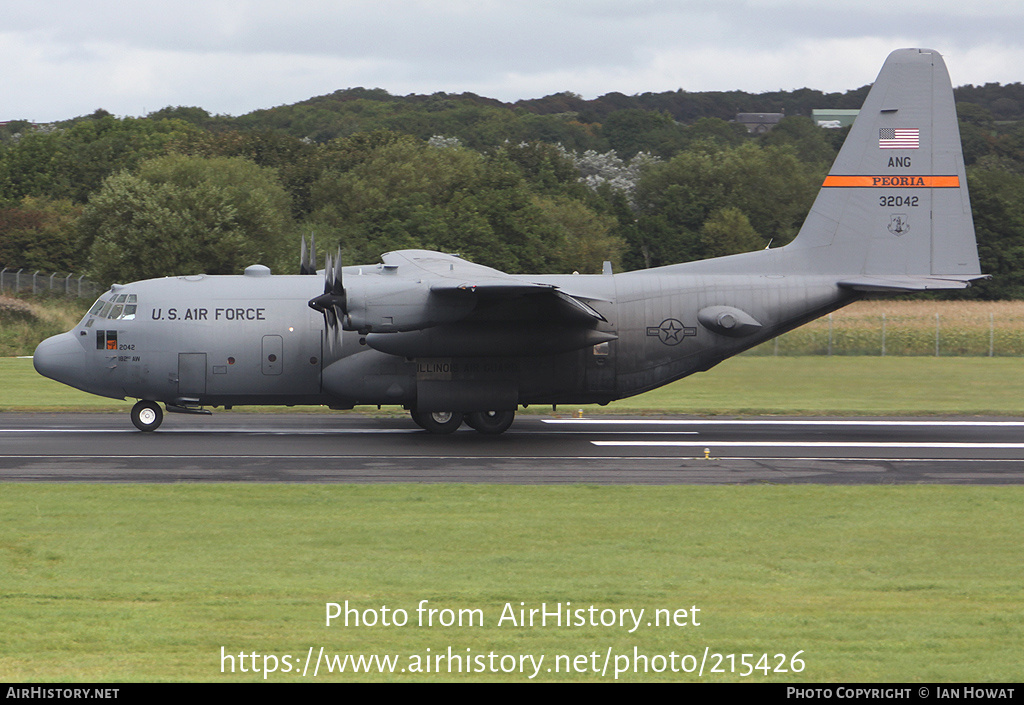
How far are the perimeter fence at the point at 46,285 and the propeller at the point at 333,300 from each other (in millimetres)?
35957

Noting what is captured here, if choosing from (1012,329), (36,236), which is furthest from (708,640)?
(36,236)

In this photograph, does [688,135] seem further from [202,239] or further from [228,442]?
[228,442]

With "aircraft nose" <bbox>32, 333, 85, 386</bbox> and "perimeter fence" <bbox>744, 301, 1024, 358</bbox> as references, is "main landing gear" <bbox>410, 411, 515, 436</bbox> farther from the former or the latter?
"perimeter fence" <bbox>744, 301, 1024, 358</bbox>

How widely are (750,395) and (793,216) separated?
5792 centimetres

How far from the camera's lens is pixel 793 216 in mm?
88625

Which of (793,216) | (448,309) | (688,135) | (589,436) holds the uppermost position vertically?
(688,135)

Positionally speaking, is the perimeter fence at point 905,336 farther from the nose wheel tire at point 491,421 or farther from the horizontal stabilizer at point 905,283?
the nose wheel tire at point 491,421

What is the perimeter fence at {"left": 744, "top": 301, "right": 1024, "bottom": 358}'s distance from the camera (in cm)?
4491

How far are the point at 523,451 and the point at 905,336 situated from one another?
99.8ft

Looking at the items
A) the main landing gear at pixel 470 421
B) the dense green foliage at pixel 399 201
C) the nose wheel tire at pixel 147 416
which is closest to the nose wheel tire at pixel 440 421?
the main landing gear at pixel 470 421

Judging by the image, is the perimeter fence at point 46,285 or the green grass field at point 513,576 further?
the perimeter fence at point 46,285

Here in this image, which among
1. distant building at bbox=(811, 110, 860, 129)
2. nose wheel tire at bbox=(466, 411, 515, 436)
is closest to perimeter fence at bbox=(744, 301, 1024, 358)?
nose wheel tire at bbox=(466, 411, 515, 436)

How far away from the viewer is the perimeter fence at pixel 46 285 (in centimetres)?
5506

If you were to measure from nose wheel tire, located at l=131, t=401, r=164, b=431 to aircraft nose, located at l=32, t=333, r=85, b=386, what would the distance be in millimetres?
1452
